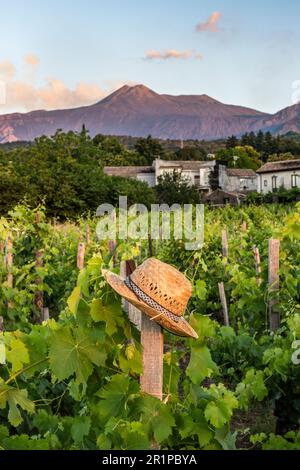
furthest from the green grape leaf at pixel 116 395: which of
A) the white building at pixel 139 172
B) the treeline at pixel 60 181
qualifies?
the white building at pixel 139 172

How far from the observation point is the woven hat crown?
6.91ft

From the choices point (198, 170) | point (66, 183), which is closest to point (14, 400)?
point (66, 183)

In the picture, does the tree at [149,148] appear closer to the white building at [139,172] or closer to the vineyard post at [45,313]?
the white building at [139,172]

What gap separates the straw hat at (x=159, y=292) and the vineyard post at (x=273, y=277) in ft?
10.8

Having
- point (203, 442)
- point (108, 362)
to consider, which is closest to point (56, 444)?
point (108, 362)

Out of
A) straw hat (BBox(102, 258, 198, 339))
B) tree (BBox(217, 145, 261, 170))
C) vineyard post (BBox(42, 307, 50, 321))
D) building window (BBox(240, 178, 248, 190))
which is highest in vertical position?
tree (BBox(217, 145, 261, 170))

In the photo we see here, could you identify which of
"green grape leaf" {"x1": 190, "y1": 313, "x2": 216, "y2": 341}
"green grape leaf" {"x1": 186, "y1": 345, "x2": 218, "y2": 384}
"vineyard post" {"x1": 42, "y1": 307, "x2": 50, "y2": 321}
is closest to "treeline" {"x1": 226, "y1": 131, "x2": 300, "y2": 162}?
"vineyard post" {"x1": 42, "y1": 307, "x2": 50, "y2": 321}

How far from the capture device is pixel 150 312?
6.79 ft

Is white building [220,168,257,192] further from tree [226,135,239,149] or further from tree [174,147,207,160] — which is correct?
Answer: tree [226,135,239,149]

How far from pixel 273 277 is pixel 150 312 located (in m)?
3.46

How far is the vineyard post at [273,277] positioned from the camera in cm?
534

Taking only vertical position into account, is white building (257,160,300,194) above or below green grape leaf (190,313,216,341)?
above

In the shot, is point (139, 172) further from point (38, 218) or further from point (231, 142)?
point (38, 218)

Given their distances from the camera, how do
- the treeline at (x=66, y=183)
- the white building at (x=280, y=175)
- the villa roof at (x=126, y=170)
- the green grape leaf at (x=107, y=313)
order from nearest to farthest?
the green grape leaf at (x=107, y=313)
the treeline at (x=66, y=183)
the white building at (x=280, y=175)
the villa roof at (x=126, y=170)
